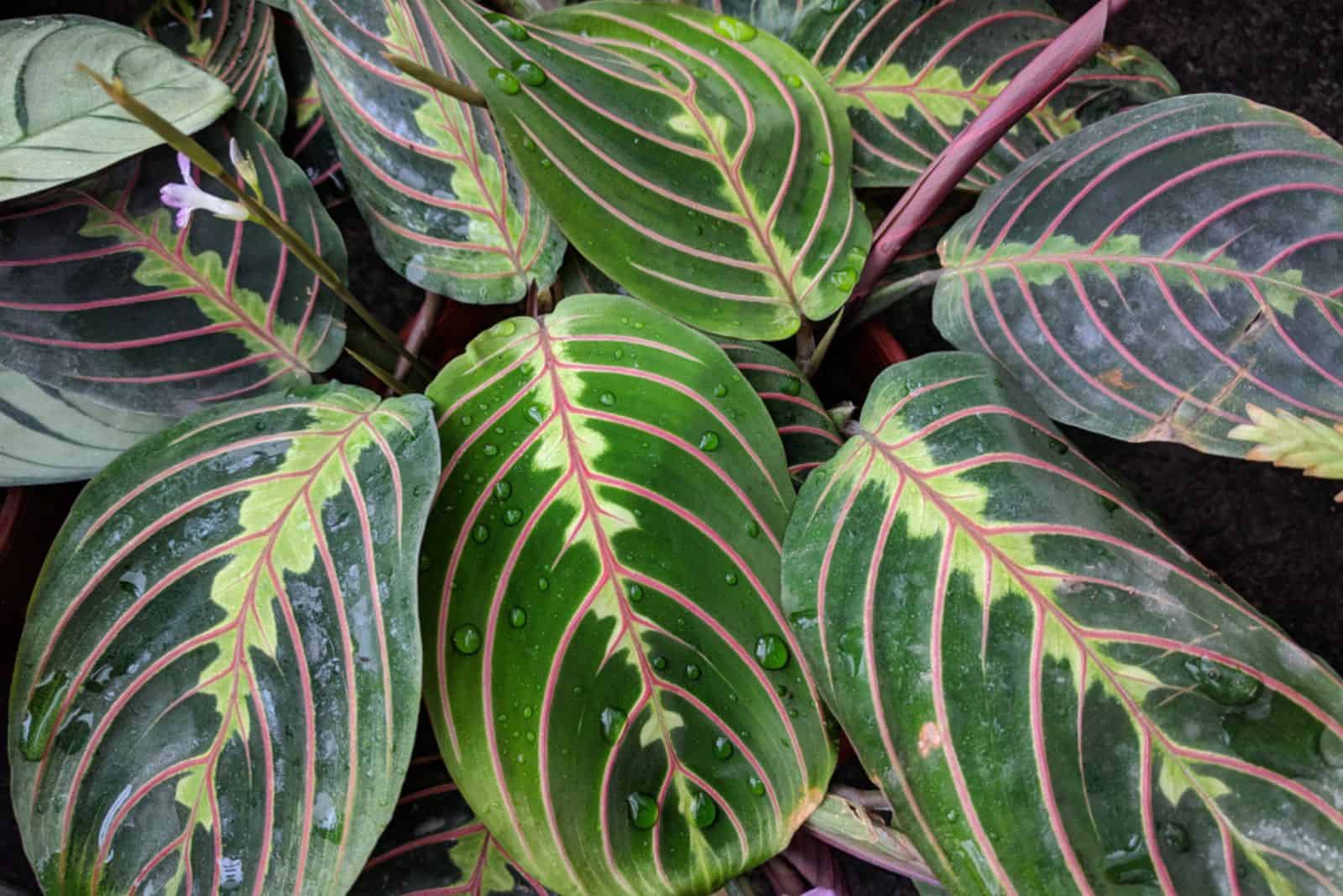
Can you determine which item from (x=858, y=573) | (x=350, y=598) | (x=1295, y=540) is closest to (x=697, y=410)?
(x=858, y=573)

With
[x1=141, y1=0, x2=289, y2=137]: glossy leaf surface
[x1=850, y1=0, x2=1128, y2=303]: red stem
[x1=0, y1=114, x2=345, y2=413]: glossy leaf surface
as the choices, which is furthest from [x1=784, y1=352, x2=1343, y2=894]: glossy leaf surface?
[x1=141, y1=0, x2=289, y2=137]: glossy leaf surface

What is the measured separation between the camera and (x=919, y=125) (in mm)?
945

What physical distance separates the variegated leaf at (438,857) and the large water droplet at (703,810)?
0.23 m

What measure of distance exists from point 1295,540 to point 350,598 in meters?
1.23

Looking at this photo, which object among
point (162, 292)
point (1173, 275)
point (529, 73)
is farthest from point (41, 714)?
point (1173, 275)

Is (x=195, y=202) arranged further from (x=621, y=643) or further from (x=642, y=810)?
(x=642, y=810)

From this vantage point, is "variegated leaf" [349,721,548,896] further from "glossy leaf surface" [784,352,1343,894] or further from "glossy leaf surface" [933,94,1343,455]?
"glossy leaf surface" [933,94,1343,455]

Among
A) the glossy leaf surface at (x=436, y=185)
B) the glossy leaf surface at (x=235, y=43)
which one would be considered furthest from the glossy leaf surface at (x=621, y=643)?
the glossy leaf surface at (x=235, y=43)

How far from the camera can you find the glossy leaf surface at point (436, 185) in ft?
2.82

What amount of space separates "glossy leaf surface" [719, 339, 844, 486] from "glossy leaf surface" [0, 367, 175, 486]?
58 cm

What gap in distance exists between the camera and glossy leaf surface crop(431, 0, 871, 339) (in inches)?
29.2

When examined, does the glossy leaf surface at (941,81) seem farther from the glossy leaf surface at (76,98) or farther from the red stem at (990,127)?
the glossy leaf surface at (76,98)

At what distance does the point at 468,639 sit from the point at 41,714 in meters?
0.33

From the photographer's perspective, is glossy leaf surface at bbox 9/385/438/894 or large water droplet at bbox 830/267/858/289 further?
large water droplet at bbox 830/267/858/289
